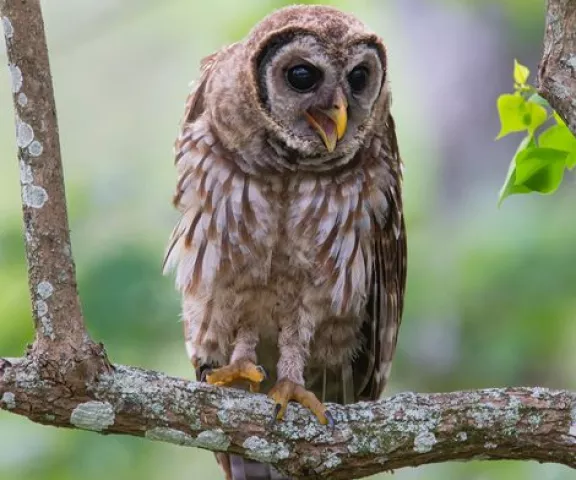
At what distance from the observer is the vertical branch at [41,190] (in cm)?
293

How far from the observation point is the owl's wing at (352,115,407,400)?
433 cm

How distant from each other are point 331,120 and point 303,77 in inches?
7.4

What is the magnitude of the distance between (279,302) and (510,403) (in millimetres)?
1174

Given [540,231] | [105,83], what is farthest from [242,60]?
[105,83]

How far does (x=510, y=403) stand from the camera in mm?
3273

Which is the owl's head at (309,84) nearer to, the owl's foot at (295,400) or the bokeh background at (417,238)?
the owl's foot at (295,400)

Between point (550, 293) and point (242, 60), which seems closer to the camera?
point (242, 60)

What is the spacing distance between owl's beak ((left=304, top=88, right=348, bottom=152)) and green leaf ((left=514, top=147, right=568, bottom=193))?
0.97 meters

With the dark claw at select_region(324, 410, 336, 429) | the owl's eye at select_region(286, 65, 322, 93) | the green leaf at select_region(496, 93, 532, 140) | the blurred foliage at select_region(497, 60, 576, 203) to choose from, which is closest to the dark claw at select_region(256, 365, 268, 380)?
the dark claw at select_region(324, 410, 336, 429)

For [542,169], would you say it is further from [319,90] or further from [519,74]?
[319,90]

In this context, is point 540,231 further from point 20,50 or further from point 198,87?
point 20,50

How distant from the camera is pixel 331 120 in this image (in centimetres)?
402

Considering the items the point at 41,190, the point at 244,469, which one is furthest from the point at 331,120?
the point at 244,469

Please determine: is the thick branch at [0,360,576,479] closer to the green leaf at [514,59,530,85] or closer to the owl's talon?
the owl's talon
